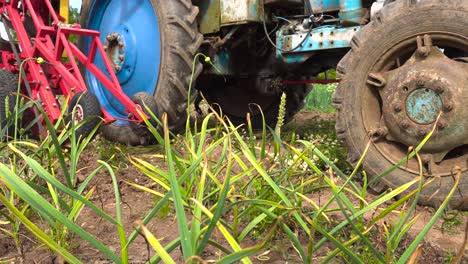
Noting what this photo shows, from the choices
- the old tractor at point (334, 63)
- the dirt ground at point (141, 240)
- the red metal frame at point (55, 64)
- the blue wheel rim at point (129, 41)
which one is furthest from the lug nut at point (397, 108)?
the blue wheel rim at point (129, 41)

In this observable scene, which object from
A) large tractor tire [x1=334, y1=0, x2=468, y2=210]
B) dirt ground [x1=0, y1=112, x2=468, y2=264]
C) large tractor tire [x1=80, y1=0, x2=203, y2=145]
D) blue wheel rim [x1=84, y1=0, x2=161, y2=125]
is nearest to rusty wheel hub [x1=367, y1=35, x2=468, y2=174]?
large tractor tire [x1=334, y1=0, x2=468, y2=210]

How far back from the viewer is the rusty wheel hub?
68.1 inches

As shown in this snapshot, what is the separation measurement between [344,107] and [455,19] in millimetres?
521

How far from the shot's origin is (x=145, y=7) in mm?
2973

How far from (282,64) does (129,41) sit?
96 centimetres

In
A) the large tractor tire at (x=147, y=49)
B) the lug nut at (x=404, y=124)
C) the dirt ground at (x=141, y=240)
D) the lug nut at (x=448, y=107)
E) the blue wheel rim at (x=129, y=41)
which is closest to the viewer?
the dirt ground at (x=141, y=240)

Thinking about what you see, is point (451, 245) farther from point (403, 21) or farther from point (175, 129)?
point (175, 129)

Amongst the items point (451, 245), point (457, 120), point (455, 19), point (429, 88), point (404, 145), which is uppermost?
point (455, 19)

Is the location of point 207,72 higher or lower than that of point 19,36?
lower

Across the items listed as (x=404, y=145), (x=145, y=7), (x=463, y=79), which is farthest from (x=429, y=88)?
(x=145, y=7)

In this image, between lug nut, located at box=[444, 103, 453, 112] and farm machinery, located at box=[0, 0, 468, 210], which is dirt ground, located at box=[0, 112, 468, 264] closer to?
farm machinery, located at box=[0, 0, 468, 210]

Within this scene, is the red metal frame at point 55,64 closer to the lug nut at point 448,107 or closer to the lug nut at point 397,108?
the lug nut at point 397,108

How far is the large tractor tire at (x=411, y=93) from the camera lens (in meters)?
1.74

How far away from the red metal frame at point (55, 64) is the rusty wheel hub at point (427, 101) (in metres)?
1.19
